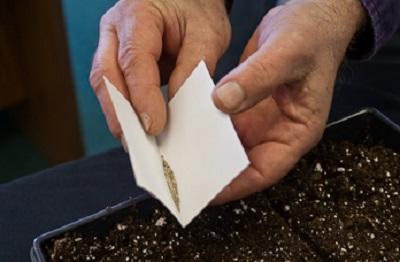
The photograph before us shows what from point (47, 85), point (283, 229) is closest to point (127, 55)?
point (283, 229)

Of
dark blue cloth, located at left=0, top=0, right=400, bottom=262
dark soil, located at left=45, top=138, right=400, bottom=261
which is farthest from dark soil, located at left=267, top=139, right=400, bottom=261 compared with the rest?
dark blue cloth, located at left=0, top=0, right=400, bottom=262

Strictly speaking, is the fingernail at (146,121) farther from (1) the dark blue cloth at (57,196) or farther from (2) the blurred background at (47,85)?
(2) the blurred background at (47,85)

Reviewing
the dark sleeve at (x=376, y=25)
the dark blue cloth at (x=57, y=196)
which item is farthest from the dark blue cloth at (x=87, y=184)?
the dark sleeve at (x=376, y=25)

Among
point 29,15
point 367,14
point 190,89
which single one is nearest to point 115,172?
point 190,89

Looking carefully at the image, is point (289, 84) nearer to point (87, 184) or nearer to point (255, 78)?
point (255, 78)

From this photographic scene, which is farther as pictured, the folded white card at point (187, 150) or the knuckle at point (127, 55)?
the knuckle at point (127, 55)
